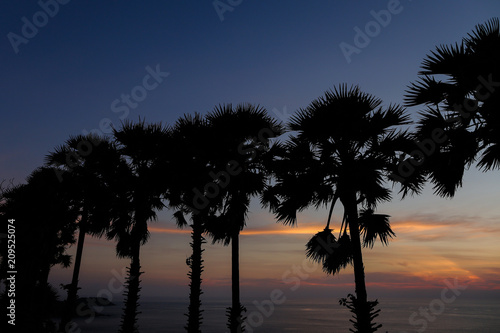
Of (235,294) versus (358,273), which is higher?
(358,273)

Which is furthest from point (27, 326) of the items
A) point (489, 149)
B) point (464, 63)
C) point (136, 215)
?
point (464, 63)

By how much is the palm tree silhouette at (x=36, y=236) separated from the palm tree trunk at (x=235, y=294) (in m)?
6.53

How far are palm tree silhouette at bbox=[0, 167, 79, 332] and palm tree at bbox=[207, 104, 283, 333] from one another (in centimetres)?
673

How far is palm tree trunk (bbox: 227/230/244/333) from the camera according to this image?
12695 mm

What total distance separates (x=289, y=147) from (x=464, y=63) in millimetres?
5846

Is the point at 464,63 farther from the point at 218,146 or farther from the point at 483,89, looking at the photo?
the point at 218,146

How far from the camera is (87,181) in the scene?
60.4 ft

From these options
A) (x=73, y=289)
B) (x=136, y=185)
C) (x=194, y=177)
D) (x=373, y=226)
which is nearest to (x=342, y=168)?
(x=373, y=226)

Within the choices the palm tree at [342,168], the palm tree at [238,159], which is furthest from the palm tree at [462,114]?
the palm tree at [238,159]

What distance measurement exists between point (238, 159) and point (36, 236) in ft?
30.3

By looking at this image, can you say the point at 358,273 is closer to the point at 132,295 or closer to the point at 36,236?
the point at 132,295

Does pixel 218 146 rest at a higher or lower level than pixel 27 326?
higher

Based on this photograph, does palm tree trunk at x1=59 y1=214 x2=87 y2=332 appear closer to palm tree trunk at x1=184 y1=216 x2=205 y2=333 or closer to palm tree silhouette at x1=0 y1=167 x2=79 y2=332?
palm tree silhouette at x1=0 y1=167 x2=79 y2=332

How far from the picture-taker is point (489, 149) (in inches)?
316
